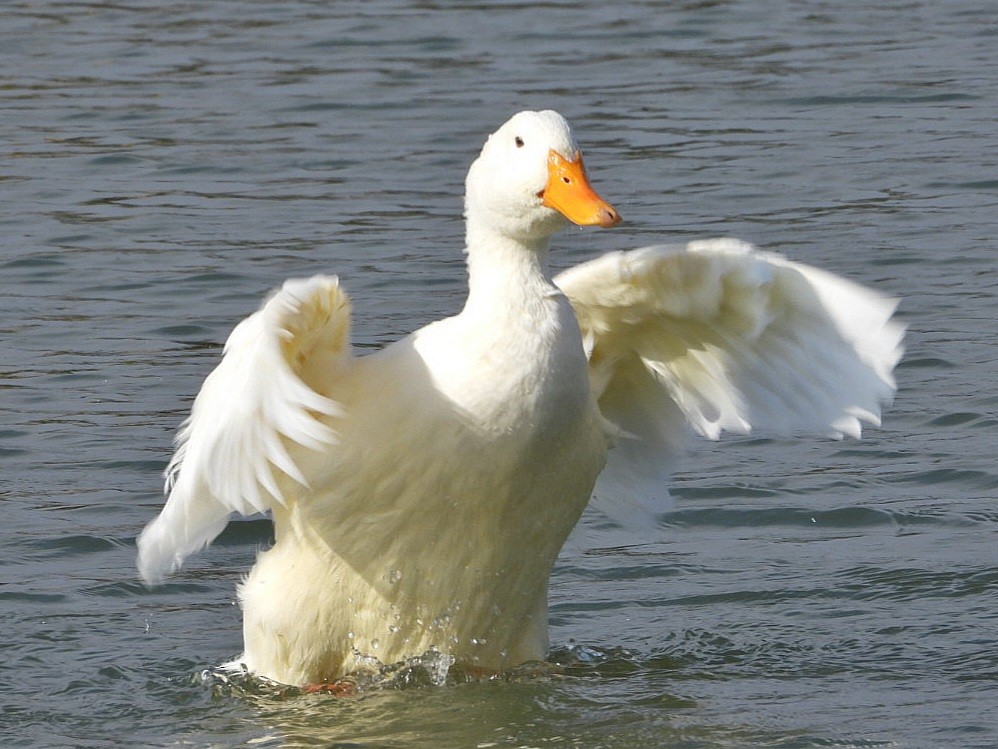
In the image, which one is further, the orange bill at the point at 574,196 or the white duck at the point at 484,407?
the white duck at the point at 484,407

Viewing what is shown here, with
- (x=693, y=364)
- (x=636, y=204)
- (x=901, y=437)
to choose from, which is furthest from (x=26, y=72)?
(x=693, y=364)

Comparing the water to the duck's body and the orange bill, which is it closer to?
the duck's body

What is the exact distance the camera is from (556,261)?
42.2ft

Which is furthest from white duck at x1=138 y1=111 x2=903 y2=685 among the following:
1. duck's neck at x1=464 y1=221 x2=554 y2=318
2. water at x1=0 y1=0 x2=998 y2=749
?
water at x1=0 y1=0 x2=998 y2=749

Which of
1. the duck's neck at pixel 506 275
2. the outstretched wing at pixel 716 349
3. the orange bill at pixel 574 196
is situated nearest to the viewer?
the orange bill at pixel 574 196

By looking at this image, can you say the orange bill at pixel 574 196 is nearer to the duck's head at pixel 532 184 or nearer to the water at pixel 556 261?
the duck's head at pixel 532 184

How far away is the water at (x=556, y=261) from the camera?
25.8ft

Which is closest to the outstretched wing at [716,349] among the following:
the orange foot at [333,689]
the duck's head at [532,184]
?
the duck's head at [532,184]

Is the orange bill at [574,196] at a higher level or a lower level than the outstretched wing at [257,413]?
higher

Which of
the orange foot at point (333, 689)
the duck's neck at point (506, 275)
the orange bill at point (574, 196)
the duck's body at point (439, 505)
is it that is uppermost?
the orange bill at point (574, 196)

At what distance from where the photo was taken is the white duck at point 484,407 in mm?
6801

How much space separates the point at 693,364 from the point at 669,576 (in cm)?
133

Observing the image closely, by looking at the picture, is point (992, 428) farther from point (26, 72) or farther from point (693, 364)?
point (26, 72)

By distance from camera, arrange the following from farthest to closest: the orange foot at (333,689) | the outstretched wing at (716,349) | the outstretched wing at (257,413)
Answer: the orange foot at (333,689) < the outstretched wing at (716,349) < the outstretched wing at (257,413)
